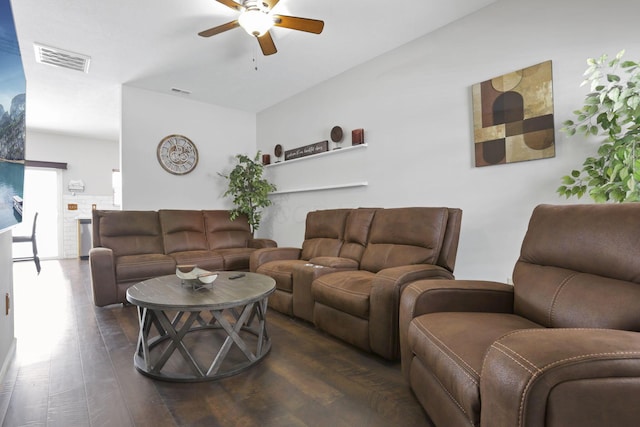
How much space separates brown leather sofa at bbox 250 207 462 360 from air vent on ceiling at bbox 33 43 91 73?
295cm

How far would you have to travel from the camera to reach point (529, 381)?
0.77 meters

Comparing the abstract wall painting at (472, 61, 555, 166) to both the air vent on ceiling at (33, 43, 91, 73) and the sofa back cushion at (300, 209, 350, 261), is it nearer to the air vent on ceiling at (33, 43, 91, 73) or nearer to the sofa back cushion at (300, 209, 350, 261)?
the sofa back cushion at (300, 209, 350, 261)

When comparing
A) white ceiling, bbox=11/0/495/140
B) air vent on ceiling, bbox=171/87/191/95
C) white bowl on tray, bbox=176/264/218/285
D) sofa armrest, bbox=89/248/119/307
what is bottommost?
sofa armrest, bbox=89/248/119/307

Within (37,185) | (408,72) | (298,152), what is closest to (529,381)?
(408,72)

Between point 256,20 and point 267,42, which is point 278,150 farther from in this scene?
point 256,20

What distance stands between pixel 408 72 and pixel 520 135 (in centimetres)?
133

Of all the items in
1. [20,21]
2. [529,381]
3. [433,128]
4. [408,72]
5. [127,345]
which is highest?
[20,21]

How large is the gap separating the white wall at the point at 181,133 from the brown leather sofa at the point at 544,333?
4.09 meters

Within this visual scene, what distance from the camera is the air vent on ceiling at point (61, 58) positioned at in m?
3.25

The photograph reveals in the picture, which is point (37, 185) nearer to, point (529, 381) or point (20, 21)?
point (20, 21)

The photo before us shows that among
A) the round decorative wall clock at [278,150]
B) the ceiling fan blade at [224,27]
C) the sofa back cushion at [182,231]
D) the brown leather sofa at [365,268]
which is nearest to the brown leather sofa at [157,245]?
the sofa back cushion at [182,231]

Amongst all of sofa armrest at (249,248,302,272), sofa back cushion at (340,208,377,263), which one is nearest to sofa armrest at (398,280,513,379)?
sofa back cushion at (340,208,377,263)

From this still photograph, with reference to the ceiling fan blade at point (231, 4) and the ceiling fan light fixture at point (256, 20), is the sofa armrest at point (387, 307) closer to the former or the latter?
the ceiling fan light fixture at point (256, 20)

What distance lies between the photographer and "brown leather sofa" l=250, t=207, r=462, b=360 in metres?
1.96
